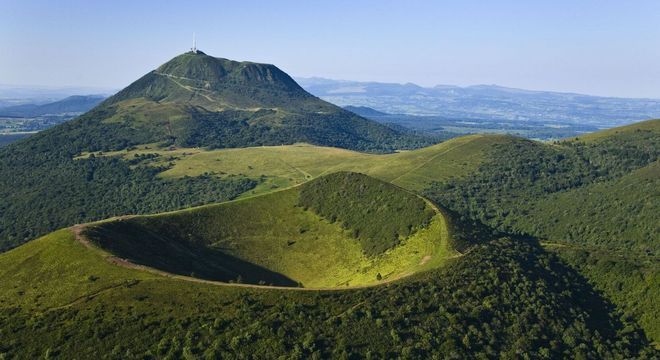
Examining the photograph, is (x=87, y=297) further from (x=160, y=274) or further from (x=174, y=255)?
(x=174, y=255)

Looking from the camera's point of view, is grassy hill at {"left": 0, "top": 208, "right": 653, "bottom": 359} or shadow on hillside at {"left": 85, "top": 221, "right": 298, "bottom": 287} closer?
grassy hill at {"left": 0, "top": 208, "right": 653, "bottom": 359}

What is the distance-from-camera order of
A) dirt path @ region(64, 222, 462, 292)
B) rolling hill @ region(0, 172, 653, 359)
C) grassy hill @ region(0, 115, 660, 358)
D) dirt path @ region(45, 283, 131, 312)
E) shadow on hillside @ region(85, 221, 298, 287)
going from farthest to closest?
shadow on hillside @ region(85, 221, 298, 287) → dirt path @ region(64, 222, 462, 292) → dirt path @ region(45, 283, 131, 312) → grassy hill @ region(0, 115, 660, 358) → rolling hill @ region(0, 172, 653, 359)

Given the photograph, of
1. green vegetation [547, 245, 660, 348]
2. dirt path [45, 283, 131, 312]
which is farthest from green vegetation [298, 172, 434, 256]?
dirt path [45, 283, 131, 312]

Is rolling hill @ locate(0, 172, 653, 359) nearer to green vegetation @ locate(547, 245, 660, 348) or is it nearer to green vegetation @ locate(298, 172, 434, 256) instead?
green vegetation @ locate(298, 172, 434, 256)

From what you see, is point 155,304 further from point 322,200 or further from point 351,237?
point 322,200

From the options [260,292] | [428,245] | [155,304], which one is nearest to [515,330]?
[428,245]
